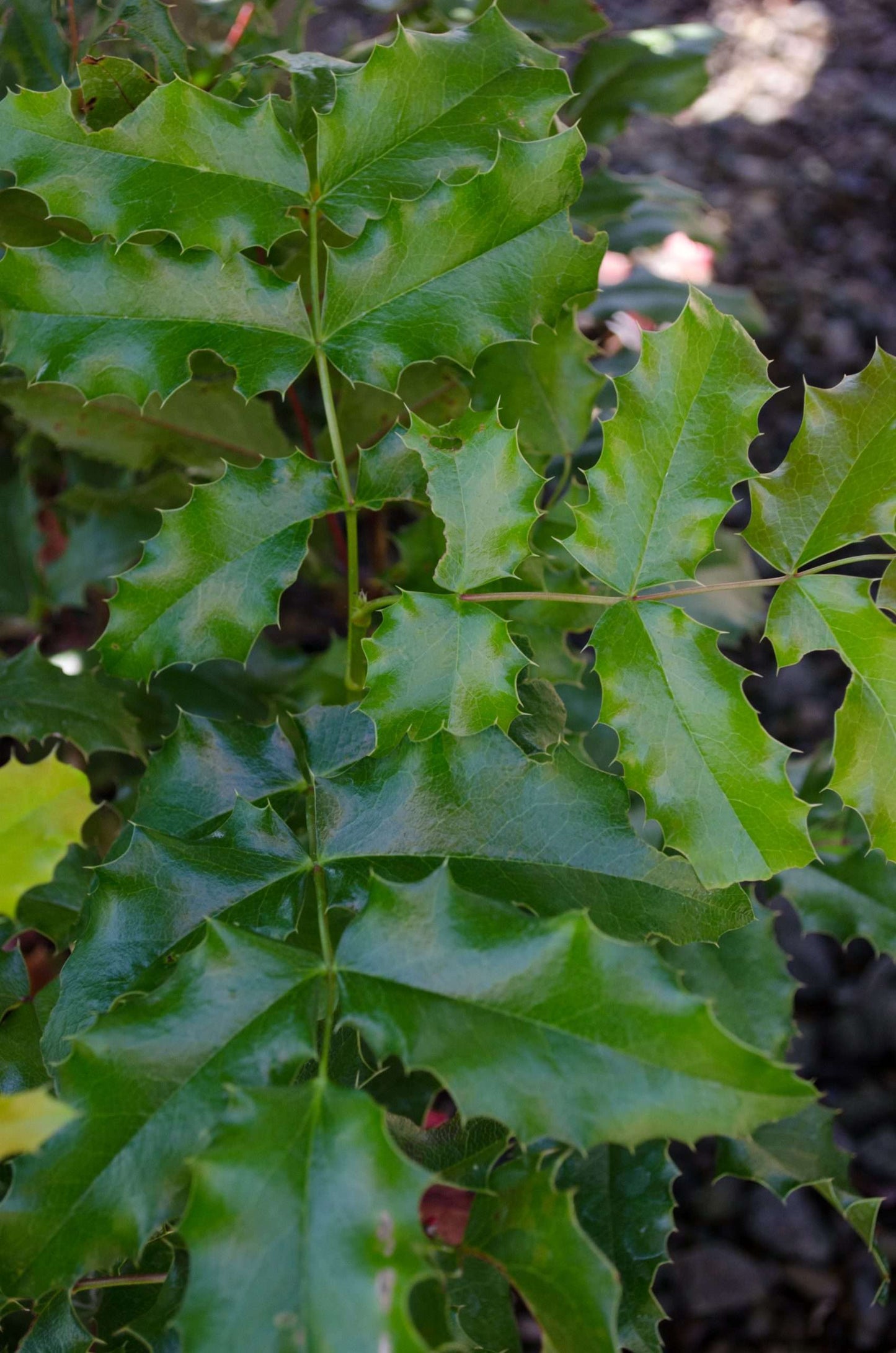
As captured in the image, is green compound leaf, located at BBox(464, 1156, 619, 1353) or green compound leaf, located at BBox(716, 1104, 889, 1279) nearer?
green compound leaf, located at BBox(464, 1156, 619, 1353)

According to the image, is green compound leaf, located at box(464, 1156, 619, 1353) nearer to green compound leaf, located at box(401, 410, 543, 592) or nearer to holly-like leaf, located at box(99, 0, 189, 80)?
green compound leaf, located at box(401, 410, 543, 592)

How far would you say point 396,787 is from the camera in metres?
0.66

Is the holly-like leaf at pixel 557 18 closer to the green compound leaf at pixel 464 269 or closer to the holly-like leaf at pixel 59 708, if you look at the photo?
the green compound leaf at pixel 464 269

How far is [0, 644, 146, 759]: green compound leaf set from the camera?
893 mm

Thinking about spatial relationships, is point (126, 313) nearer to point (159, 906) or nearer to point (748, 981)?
point (159, 906)

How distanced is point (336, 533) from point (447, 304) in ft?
1.41

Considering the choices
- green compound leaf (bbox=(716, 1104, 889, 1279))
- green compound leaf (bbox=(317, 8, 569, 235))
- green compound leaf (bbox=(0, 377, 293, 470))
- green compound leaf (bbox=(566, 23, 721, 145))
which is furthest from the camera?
green compound leaf (bbox=(566, 23, 721, 145))

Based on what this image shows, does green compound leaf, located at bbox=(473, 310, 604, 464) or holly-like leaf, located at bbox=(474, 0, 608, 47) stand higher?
holly-like leaf, located at bbox=(474, 0, 608, 47)

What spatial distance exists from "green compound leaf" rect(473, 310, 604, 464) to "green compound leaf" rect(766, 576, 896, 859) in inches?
11.9

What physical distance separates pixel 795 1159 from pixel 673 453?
1.95 ft

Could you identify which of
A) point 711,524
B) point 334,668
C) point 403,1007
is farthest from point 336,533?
point 403,1007

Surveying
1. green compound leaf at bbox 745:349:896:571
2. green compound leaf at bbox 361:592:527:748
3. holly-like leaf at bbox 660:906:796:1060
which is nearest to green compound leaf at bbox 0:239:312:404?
green compound leaf at bbox 361:592:527:748

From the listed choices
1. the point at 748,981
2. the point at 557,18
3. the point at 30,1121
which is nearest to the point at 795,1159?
the point at 748,981

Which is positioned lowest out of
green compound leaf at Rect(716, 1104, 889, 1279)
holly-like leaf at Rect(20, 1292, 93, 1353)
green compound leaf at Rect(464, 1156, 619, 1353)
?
green compound leaf at Rect(716, 1104, 889, 1279)
